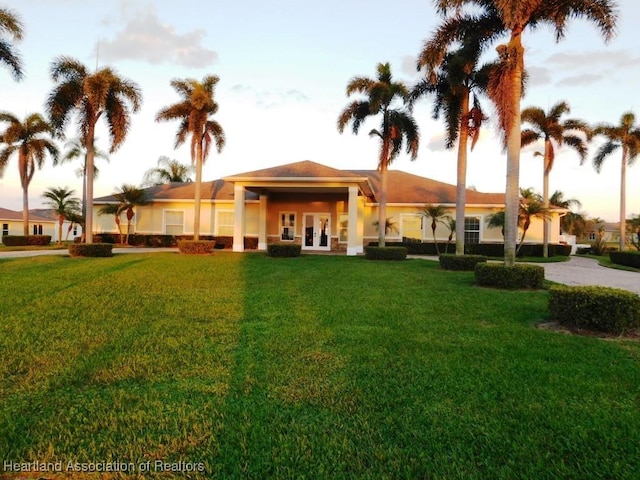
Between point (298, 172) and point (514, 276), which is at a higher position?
point (298, 172)

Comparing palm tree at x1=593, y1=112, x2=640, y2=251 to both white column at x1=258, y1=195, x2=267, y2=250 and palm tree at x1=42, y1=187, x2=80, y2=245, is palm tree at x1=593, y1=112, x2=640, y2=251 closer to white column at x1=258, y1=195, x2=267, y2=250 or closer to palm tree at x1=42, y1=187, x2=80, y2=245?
white column at x1=258, y1=195, x2=267, y2=250

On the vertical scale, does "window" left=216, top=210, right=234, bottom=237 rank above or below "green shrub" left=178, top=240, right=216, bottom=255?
above

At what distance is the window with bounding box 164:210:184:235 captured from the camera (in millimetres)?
26375

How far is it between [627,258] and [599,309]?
1926cm

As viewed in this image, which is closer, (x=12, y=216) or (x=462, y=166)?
(x=462, y=166)

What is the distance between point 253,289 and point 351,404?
6.29 metres

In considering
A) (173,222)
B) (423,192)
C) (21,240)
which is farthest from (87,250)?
(423,192)

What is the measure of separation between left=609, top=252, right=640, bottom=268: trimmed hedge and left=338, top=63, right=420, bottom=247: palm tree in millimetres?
12408

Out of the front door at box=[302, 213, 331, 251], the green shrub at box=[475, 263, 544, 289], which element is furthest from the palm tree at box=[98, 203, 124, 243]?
the green shrub at box=[475, 263, 544, 289]

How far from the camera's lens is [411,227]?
25719 mm

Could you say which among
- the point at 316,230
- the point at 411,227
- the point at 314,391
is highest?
the point at 411,227

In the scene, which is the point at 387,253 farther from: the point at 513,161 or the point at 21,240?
the point at 21,240

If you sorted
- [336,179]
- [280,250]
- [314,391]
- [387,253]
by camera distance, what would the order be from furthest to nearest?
[336,179], [280,250], [387,253], [314,391]

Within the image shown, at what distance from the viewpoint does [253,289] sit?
30.9 feet
